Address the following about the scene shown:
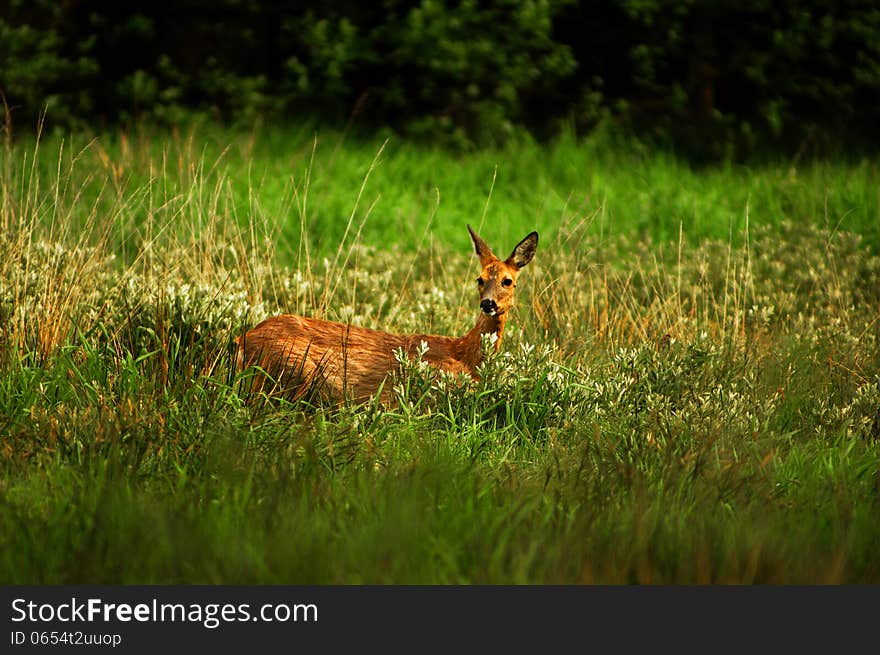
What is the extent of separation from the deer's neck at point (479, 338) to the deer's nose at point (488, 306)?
0.10 meters

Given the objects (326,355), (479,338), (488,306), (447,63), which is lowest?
(447,63)

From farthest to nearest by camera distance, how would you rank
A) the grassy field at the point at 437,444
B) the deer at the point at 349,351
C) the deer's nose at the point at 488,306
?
the deer's nose at the point at 488,306
the deer at the point at 349,351
the grassy field at the point at 437,444

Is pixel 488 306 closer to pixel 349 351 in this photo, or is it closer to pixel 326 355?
pixel 349 351

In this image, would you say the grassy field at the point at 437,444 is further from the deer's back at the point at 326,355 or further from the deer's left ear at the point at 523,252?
the deer's left ear at the point at 523,252

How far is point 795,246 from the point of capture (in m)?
9.87

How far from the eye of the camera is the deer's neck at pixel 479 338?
5.56 meters

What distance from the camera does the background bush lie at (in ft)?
52.2

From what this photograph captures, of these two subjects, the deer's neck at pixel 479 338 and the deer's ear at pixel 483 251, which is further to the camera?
the deer's ear at pixel 483 251

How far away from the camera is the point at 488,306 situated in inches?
217

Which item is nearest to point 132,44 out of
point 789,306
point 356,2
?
point 356,2

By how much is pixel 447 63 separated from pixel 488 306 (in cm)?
1089

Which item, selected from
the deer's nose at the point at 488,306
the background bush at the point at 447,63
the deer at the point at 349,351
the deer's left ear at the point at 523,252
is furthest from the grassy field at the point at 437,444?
the background bush at the point at 447,63

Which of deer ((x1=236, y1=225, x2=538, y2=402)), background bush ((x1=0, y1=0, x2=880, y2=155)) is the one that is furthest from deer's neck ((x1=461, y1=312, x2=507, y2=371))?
background bush ((x1=0, y1=0, x2=880, y2=155))

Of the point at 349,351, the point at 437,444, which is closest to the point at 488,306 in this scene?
the point at 349,351
